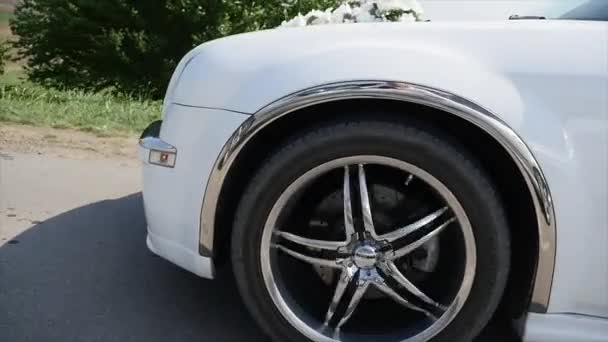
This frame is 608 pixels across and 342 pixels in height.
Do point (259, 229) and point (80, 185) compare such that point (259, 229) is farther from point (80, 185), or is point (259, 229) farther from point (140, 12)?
point (140, 12)

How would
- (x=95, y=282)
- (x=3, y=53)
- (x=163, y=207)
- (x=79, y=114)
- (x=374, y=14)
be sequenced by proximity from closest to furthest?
(x=163, y=207)
(x=95, y=282)
(x=374, y=14)
(x=79, y=114)
(x=3, y=53)

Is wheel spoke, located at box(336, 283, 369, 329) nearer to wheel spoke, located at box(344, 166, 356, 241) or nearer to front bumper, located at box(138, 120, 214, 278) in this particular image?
wheel spoke, located at box(344, 166, 356, 241)

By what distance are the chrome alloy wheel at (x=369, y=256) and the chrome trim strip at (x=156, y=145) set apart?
0.51m

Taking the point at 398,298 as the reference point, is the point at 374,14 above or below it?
above

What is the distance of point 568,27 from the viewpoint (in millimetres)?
2076

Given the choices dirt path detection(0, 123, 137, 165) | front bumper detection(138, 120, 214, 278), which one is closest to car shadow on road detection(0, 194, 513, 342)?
front bumper detection(138, 120, 214, 278)

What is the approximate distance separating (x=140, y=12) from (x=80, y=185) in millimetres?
8943

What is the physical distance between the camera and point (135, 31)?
1234cm

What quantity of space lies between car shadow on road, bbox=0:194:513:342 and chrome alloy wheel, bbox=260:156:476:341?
401 mm

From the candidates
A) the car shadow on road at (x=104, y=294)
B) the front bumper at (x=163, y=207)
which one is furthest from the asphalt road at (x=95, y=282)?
the front bumper at (x=163, y=207)

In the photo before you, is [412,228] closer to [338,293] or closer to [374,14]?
[338,293]

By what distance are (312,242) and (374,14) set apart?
6.48ft

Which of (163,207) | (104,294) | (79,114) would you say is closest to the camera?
(163,207)

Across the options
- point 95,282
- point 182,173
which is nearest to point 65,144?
point 95,282
